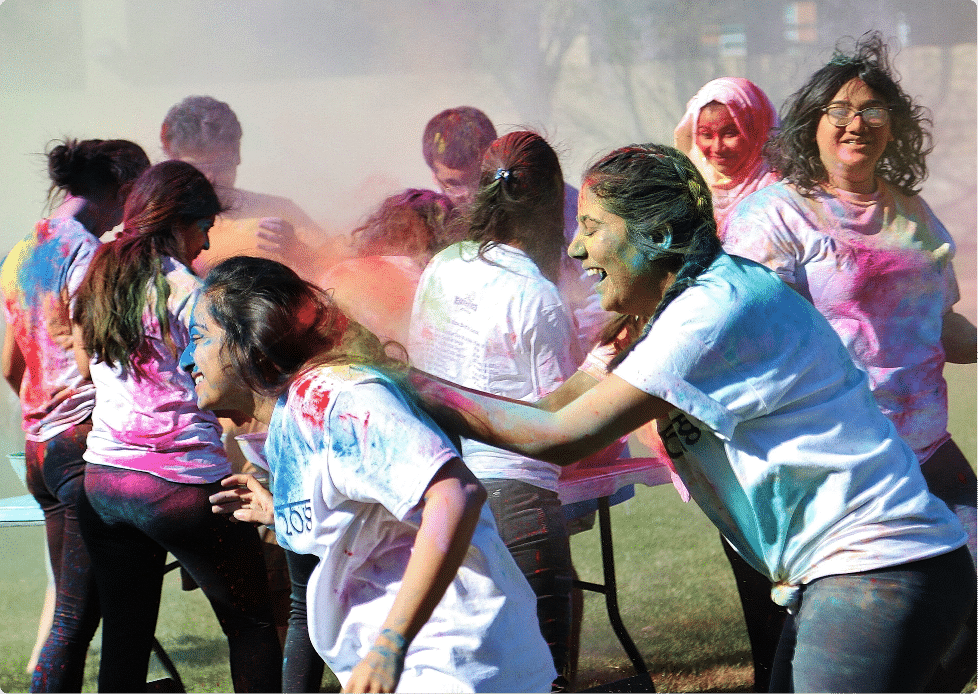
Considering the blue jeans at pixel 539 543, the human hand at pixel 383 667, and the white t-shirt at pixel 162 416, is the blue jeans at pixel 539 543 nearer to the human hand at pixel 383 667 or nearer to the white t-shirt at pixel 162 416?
the white t-shirt at pixel 162 416

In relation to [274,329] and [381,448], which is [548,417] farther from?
[274,329]

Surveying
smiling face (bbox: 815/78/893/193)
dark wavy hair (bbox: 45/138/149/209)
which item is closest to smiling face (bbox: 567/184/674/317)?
smiling face (bbox: 815/78/893/193)

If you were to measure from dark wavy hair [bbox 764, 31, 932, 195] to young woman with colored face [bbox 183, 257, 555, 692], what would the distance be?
144 cm

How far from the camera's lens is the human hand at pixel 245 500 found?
6.08ft

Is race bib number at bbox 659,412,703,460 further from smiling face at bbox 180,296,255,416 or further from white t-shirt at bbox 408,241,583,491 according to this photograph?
white t-shirt at bbox 408,241,583,491

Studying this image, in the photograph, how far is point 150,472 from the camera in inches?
91.6

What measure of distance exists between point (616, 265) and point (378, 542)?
55cm

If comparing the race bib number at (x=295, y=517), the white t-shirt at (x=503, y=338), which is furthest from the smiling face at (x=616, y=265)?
the white t-shirt at (x=503, y=338)

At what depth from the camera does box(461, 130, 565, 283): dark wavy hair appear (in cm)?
249

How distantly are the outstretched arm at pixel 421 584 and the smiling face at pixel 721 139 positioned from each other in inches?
79.4

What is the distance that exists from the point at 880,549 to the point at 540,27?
3.37 meters

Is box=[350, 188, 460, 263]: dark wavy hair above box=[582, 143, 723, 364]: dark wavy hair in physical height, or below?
below

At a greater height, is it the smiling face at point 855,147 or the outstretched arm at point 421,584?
the smiling face at point 855,147

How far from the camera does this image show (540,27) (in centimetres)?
443
